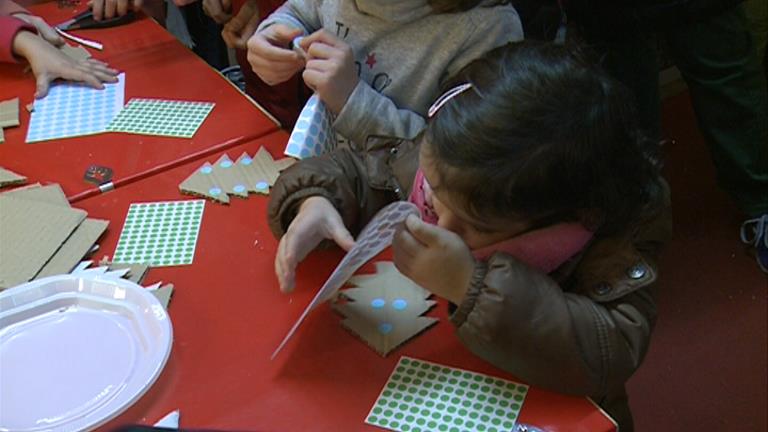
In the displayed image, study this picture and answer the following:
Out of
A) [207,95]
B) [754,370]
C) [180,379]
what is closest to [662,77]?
[754,370]

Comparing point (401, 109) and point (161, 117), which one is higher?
point (401, 109)

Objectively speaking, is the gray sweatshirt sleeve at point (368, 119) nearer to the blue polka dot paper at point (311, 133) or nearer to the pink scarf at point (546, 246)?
the blue polka dot paper at point (311, 133)

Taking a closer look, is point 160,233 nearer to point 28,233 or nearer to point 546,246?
point 28,233

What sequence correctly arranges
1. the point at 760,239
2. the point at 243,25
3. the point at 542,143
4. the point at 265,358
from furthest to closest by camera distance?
the point at 760,239 < the point at 243,25 < the point at 265,358 < the point at 542,143

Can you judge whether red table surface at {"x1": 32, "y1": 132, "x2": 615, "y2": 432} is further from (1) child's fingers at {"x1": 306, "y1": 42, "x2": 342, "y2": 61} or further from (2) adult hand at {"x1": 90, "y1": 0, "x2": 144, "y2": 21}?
(2) adult hand at {"x1": 90, "y1": 0, "x2": 144, "y2": 21}

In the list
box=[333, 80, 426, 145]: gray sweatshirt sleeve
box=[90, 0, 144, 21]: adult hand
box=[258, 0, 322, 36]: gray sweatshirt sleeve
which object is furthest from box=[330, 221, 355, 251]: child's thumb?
box=[90, 0, 144, 21]: adult hand

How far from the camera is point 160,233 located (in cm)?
104

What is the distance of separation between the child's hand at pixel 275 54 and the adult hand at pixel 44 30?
1.70 ft

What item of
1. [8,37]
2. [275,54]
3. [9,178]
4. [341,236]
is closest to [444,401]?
[341,236]

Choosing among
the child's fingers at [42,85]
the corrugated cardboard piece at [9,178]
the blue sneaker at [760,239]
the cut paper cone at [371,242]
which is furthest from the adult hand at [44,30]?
the blue sneaker at [760,239]

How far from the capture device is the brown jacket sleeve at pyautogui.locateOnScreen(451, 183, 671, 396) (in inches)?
30.3

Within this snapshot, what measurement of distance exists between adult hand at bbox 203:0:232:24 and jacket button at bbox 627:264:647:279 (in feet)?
3.73

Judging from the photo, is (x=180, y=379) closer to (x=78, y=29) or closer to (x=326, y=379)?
(x=326, y=379)

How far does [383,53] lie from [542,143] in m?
0.54
